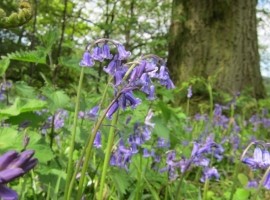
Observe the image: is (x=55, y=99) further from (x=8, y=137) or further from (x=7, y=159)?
(x=7, y=159)

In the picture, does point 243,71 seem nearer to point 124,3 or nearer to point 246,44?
point 246,44

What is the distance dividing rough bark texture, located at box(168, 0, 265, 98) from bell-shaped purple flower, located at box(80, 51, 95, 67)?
6.12 meters

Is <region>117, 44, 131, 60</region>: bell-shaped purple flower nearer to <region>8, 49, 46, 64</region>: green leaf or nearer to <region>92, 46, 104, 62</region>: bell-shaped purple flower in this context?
<region>92, 46, 104, 62</region>: bell-shaped purple flower

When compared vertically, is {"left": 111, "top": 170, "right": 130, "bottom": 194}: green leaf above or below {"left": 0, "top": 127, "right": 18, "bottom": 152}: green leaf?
below

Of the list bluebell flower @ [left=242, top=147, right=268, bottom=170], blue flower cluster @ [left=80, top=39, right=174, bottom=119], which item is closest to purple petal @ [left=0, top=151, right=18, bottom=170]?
blue flower cluster @ [left=80, top=39, right=174, bottom=119]

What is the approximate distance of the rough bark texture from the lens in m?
7.71

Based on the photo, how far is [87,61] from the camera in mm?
1602

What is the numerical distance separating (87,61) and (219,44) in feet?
20.9

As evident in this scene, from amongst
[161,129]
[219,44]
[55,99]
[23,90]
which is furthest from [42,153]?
[219,44]

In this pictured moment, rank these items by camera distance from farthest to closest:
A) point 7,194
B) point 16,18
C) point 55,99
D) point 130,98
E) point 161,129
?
point 161,129
point 55,99
point 130,98
point 16,18
point 7,194

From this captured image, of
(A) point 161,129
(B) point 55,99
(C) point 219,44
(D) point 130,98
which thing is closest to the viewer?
(D) point 130,98

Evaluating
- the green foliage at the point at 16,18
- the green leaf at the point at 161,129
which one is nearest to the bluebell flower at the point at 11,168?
the green foliage at the point at 16,18

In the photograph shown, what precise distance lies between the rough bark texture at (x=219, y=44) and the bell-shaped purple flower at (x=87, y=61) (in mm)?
6115

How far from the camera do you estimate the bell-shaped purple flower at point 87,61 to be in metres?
1.60
